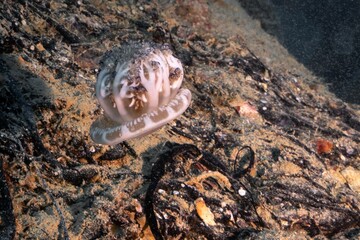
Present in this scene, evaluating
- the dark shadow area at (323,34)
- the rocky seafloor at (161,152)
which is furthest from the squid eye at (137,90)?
the dark shadow area at (323,34)

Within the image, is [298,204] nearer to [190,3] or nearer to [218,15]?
[190,3]

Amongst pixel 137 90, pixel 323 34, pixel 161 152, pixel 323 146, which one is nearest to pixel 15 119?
pixel 161 152

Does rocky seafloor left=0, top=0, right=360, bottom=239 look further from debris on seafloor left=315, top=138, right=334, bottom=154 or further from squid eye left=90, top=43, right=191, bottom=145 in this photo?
squid eye left=90, top=43, right=191, bottom=145

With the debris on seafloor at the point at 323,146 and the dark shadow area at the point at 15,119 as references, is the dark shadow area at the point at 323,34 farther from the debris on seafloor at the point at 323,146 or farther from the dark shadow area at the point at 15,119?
the dark shadow area at the point at 15,119

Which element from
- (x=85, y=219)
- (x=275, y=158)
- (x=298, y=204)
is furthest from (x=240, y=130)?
(x=85, y=219)

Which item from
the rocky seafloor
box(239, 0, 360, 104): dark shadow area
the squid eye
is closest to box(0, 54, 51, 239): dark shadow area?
the rocky seafloor

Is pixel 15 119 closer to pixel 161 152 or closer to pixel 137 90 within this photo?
pixel 161 152

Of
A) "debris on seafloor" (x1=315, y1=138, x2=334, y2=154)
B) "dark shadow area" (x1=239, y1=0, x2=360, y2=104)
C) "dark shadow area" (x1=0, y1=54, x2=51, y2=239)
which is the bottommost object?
"dark shadow area" (x1=0, y1=54, x2=51, y2=239)
